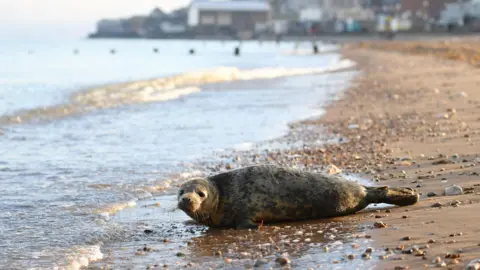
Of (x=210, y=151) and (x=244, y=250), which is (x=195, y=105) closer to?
(x=210, y=151)

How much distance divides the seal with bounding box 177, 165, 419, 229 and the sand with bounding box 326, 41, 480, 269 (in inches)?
7.2

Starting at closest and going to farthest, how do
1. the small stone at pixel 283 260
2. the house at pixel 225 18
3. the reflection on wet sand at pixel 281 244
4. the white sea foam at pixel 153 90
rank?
the small stone at pixel 283 260, the reflection on wet sand at pixel 281 244, the white sea foam at pixel 153 90, the house at pixel 225 18

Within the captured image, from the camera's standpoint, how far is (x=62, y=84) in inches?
1069

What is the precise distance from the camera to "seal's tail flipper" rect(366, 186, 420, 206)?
6.25 metres

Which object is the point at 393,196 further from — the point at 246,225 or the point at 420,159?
the point at 420,159

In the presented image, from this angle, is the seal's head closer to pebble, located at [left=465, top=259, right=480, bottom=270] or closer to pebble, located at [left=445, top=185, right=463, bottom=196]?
pebble, located at [left=445, top=185, right=463, bottom=196]

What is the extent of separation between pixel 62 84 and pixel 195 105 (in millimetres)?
10356

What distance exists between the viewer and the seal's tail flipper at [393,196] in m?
6.25

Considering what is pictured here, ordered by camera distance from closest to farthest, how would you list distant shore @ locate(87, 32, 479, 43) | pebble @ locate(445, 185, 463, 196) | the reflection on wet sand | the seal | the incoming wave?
the reflection on wet sand, the seal, pebble @ locate(445, 185, 463, 196), the incoming wave, distant shore @ locate(87, 32, 479, 43)

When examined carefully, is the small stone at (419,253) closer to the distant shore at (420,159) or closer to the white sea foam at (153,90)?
the distant shore at (420,159)

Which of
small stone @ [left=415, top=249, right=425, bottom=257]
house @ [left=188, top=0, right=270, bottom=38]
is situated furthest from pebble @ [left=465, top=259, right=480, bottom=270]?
house @ [left=188, top=0, right=270, bottom=38]

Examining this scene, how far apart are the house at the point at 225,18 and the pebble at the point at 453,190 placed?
168 m

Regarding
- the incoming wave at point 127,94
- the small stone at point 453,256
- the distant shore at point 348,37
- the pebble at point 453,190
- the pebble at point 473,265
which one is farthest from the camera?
the distant shore at point 348,37

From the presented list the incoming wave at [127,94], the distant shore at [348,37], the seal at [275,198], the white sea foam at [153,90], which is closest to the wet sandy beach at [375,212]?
the seal at [275,198]
